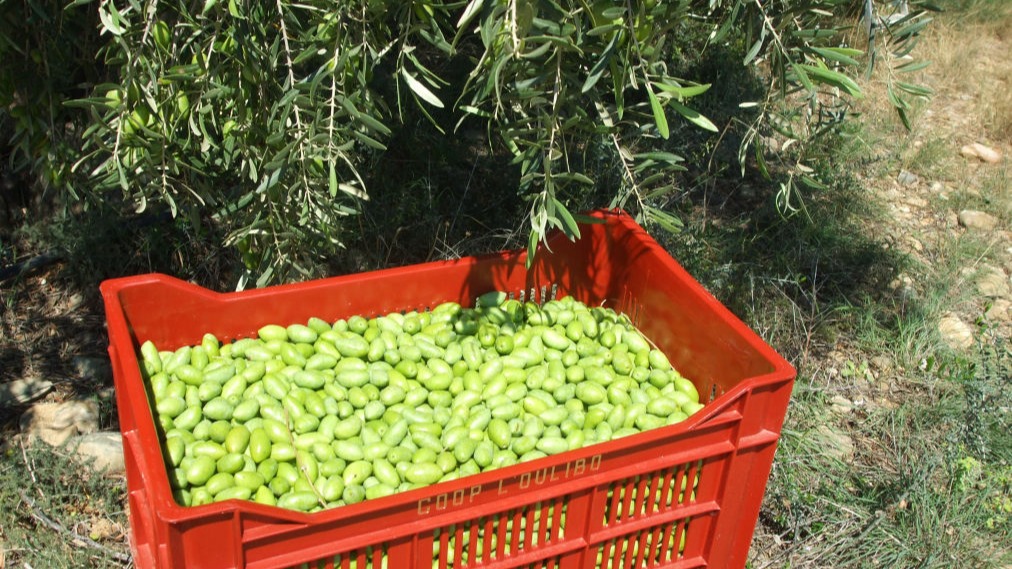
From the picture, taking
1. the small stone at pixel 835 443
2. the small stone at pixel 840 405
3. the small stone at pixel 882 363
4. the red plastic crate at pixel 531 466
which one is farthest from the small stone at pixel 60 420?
the small stone at pixel 882 363

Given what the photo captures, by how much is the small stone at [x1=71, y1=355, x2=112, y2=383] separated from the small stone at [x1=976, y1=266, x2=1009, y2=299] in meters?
3.10

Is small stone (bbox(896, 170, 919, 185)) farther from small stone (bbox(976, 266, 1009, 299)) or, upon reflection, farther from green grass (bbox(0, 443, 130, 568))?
green grass (bbox(0, 443, 130, 568))

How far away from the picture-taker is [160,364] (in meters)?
2.29

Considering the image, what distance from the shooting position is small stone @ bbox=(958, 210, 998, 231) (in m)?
4.27

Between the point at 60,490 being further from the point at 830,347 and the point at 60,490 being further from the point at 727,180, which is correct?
the point at 727,180

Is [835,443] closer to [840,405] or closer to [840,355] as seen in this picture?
[840,405]

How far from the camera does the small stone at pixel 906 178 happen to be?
15.1 ft

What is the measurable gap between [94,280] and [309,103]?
1.78 meters

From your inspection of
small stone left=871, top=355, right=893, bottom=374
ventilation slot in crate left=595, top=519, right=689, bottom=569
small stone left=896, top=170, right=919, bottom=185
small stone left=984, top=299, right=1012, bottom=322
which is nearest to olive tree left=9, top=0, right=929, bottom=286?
ventilation slot in crate left=595, top=519, right=689, bottom=569

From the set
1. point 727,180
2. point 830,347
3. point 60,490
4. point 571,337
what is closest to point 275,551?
point 571,337

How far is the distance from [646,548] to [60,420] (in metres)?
1.76

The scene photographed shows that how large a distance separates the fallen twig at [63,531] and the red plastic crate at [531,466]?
1.29 ft

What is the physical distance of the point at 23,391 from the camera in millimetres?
3049

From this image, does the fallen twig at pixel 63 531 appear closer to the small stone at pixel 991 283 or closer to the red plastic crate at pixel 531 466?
the red plastic crate at pixel 531 466
